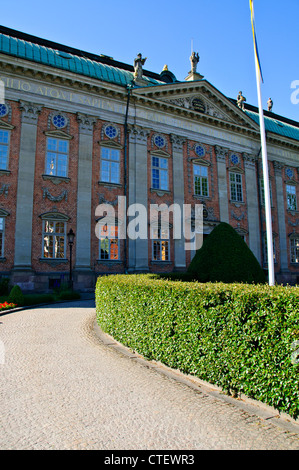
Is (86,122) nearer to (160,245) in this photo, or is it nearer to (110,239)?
(110,239)

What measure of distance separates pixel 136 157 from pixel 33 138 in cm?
732

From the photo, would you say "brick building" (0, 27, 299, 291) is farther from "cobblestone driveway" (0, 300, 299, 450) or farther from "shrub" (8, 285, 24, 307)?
"cobblestone driveway" (0, 300, 299, 450)

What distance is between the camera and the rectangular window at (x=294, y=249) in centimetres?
3203

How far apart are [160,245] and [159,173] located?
5.62 m

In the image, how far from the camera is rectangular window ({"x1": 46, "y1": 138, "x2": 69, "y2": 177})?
22219 mm

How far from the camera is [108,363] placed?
7.22 metres

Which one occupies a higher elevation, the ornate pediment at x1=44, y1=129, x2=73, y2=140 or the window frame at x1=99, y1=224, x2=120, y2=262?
the ornate pediment at x1=44, y1=129, x2=73, y2=140

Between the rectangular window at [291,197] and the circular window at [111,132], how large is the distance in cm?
1878

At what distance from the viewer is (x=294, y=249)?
32.3 m

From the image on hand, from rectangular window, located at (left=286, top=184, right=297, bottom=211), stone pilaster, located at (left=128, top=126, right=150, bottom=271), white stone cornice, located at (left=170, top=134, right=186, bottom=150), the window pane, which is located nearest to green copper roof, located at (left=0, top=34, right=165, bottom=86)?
stone pilaster, located at (left=128, top=126, right=150, bottom=271)

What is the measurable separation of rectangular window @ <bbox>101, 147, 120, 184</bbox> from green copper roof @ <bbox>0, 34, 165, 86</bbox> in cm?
506

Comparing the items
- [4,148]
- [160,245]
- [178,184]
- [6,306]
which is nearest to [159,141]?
[178,184]
